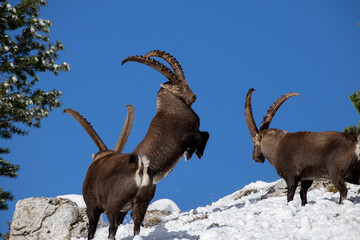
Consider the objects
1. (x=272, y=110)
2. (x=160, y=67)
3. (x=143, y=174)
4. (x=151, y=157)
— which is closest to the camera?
(x=143, y=174)

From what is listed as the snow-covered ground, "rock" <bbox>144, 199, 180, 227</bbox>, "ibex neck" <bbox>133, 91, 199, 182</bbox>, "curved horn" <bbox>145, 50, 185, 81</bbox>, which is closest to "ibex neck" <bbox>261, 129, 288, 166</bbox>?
the snow-covered ground

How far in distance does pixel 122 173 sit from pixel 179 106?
1.43 meters

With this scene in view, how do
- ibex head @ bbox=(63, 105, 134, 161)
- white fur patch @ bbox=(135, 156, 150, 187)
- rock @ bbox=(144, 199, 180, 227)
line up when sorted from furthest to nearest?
rock @ bbox=(144, 199, 180, 227) < ibex head @ bbox=(63, 105, 134, 161) < white fur patch @ bbox=(135, 156, 150, 187)

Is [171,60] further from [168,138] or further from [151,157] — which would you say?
[151,157]

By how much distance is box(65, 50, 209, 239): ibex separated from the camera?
6.09 metres

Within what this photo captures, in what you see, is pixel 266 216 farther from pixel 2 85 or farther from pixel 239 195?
pixel 2 85

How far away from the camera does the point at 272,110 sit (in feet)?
30.3

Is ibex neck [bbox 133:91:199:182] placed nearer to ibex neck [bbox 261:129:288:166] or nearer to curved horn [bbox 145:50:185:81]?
curved horn [bbox 145:50:185:81]

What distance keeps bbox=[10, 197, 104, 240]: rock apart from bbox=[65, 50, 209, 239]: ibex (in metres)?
4.31

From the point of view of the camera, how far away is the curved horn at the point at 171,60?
6726 millimetres

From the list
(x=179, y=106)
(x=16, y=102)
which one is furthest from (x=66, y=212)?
(x=179, y=106)

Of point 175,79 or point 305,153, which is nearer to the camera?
point 175,79

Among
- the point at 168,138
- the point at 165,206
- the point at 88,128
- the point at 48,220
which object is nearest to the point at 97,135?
the point at 88,128

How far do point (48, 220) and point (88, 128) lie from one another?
4.25 m
